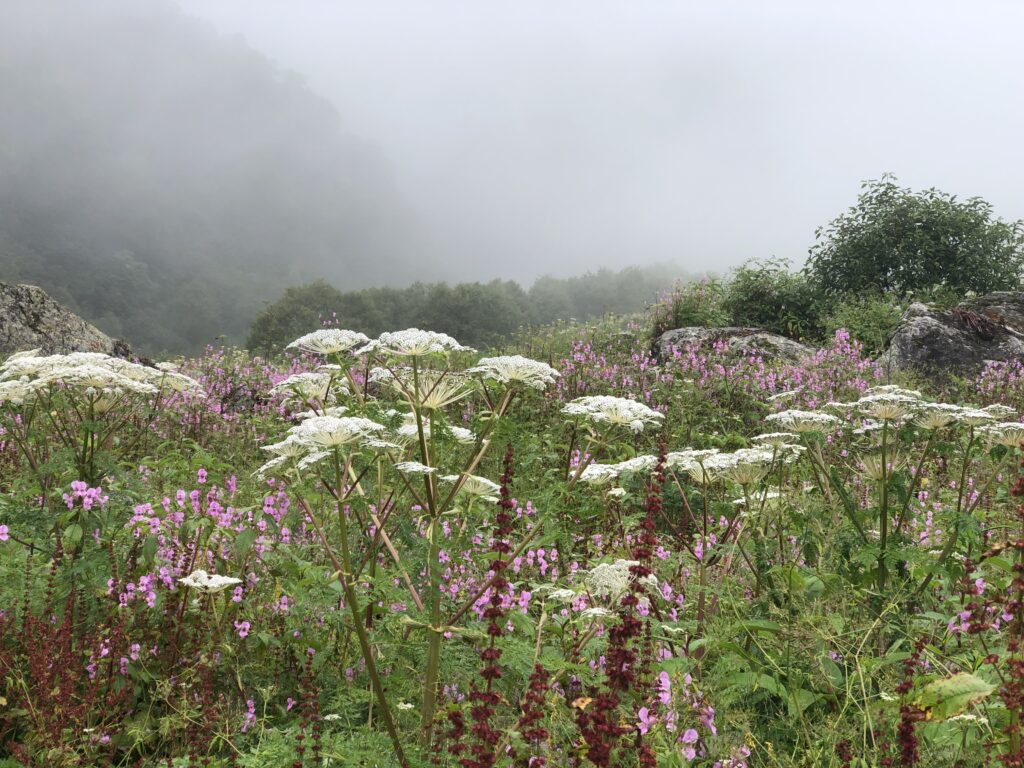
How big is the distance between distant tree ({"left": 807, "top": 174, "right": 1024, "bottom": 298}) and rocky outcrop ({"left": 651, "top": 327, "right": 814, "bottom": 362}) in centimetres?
643

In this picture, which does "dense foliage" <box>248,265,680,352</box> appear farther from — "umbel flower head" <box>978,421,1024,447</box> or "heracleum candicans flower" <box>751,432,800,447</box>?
"umbel flower head" <box>978,421,1024,447</box>

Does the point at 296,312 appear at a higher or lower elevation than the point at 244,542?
lower

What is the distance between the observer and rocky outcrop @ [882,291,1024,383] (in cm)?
1179

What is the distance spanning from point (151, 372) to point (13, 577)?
1172 millimetres

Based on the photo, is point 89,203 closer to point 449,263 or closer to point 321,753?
point 449,263

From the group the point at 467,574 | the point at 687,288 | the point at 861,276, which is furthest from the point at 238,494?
the point at 861,276

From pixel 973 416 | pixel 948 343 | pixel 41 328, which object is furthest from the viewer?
pixel 41 328

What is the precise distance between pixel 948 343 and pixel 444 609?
12.2 metres

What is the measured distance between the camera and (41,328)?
12.4 m

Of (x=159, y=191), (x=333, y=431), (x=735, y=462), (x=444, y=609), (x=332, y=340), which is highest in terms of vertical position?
(x=159, y=191)

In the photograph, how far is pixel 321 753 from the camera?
214 centimetres

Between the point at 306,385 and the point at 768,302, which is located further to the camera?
the point at 768,302

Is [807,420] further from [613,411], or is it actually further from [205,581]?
[205,581]

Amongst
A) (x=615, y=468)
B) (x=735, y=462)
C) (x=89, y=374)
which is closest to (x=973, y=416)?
(x=735, y=462)
